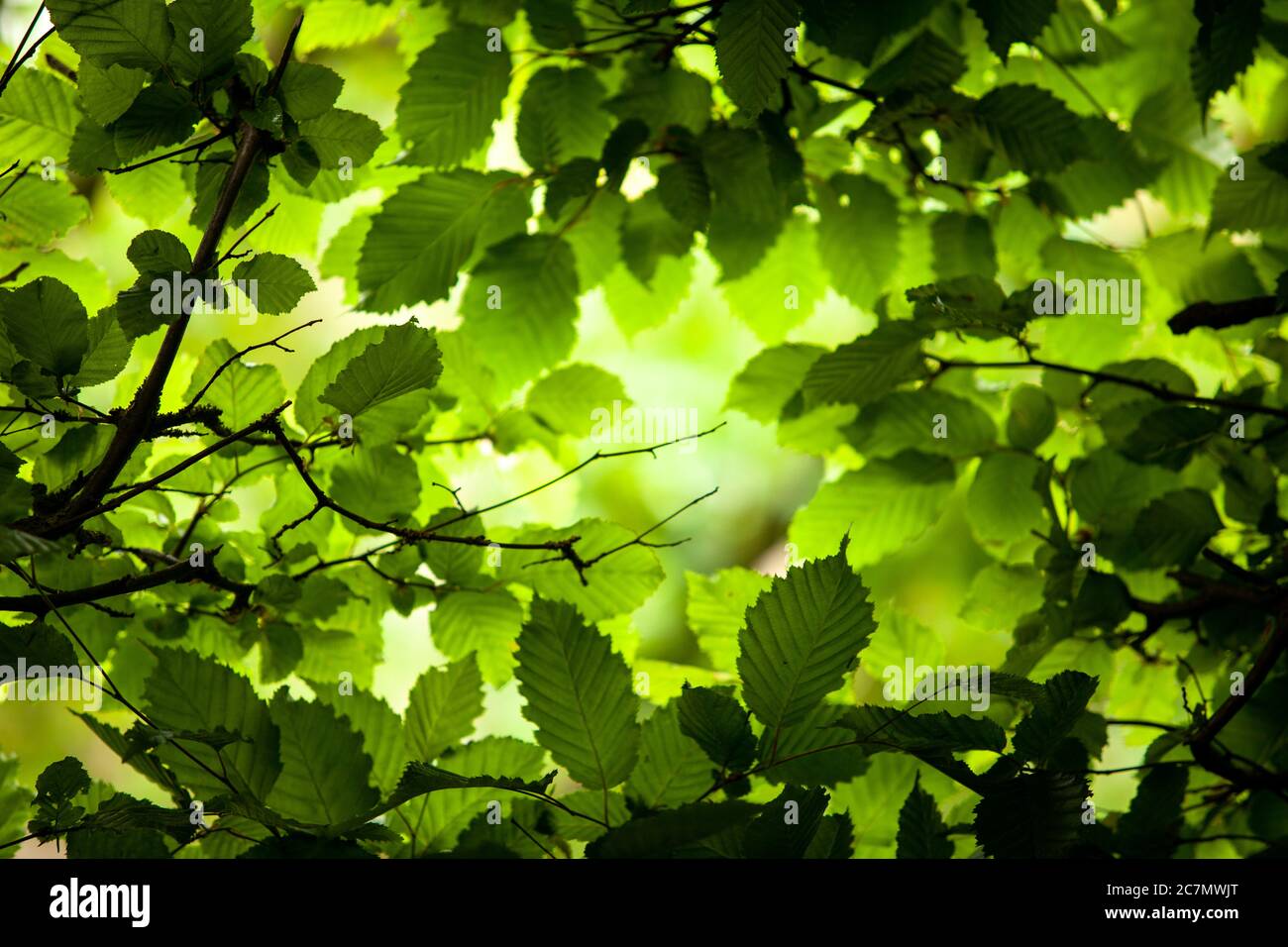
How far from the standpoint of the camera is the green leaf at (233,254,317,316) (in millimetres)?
660

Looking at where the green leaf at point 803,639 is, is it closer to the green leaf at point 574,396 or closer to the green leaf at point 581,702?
the green leaf at point 581,702

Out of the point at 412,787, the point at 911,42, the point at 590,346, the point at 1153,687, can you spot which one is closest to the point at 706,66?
the point at 911,42

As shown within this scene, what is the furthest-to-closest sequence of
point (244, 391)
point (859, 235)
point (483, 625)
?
point (859, 235), point (483, 625), point (244, 391)

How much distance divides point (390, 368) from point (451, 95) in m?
0.49

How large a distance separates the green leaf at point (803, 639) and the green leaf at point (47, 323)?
18.5 inches

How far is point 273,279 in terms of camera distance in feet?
2.17

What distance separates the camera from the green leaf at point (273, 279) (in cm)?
66

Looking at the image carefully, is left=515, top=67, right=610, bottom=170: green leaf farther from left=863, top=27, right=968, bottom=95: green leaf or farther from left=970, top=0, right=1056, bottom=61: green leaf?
left=970, top=0, right=1056, bottom=61: green leaf

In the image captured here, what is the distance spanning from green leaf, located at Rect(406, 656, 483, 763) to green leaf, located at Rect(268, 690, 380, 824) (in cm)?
7

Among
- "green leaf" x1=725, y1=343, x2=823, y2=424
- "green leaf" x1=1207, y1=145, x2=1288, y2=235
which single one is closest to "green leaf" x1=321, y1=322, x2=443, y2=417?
"green leaf" x1=725, y1=343, x2=823, y2=424

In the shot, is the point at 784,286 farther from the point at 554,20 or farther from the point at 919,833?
the point at 919,833

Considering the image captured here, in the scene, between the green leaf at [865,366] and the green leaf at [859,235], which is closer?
the green leaf at [865,366]

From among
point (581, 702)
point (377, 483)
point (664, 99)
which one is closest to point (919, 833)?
point (581, 702)

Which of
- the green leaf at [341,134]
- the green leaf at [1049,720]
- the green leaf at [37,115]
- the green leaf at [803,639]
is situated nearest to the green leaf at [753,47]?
the green leaf at [341,134]
